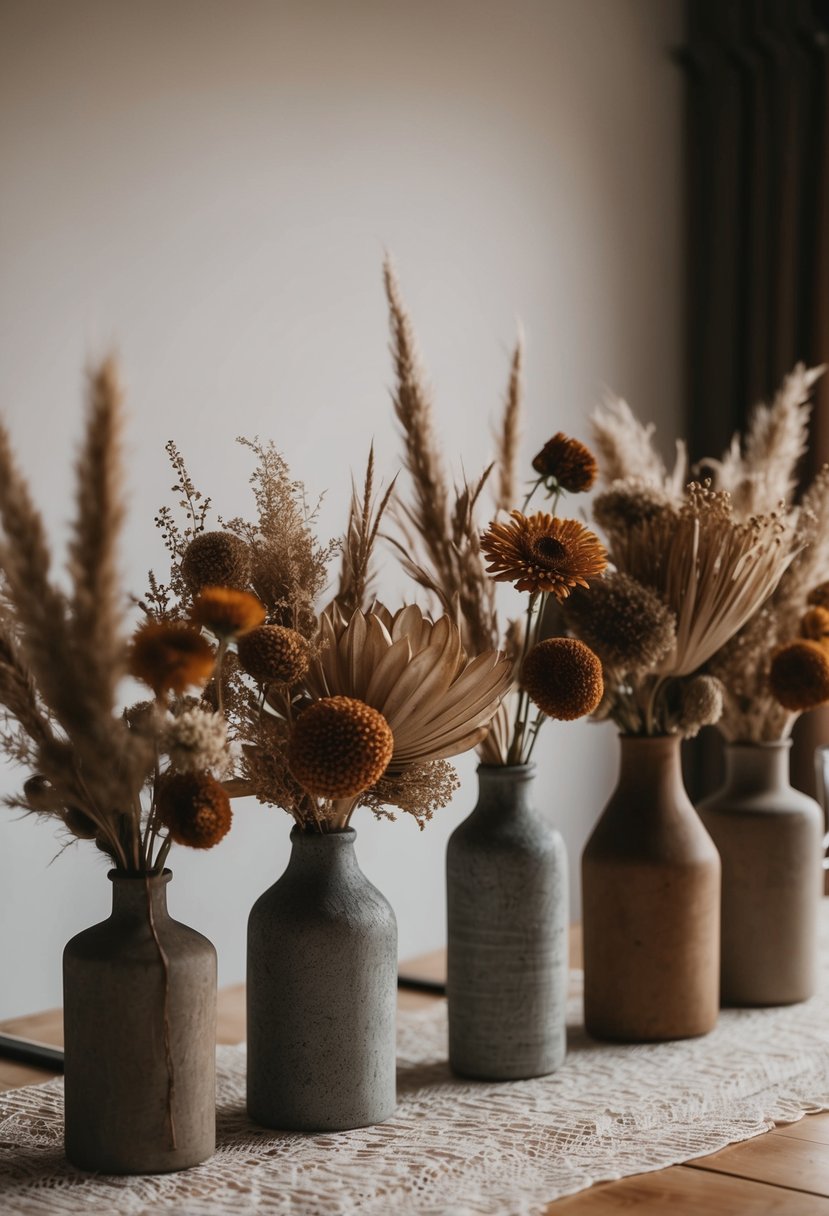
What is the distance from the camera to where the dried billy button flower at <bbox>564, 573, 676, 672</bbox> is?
3.67 ft

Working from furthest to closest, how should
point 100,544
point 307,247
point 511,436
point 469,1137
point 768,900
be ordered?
point 307,247 → point 768,900 → point 511,436 → point 469,1137 → point 100,544

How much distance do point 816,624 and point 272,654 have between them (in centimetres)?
57

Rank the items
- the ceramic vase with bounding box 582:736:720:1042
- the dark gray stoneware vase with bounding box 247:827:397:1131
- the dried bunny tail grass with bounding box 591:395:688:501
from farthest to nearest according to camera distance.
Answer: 1. the dried bunny tail grass with bounding box 591:395:688:501
2. the ceramic vase with bounding box 582:736:720:1042
3. the dark gray stoneware vase with bounding box 247:827:397:1131

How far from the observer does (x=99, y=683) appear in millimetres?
779

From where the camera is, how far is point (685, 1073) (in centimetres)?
110

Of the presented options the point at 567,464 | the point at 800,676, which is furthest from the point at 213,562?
the point at 800,676

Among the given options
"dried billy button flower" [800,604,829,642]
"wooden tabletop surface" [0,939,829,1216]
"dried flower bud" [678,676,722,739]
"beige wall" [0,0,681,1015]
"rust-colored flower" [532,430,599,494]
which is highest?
"beige wall" [0,0,681,1015]

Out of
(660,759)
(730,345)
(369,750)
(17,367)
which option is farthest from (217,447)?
(730,345)

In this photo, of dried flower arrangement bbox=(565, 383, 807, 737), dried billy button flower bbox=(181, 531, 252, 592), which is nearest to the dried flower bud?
dried flower arrangement bbox=(565, 383, 807, 737)

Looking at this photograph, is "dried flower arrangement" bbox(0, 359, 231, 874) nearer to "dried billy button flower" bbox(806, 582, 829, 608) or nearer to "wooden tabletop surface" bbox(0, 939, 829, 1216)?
"wooden tabletop surface" bbox(0, 939, 829, 1216)

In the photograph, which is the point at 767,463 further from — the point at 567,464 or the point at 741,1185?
the point at 741,1185

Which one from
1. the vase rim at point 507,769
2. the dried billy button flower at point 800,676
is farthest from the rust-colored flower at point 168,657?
the dried billy button flower at point 800,676

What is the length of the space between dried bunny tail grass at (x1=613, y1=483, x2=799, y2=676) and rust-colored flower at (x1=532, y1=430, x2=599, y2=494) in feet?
0.37

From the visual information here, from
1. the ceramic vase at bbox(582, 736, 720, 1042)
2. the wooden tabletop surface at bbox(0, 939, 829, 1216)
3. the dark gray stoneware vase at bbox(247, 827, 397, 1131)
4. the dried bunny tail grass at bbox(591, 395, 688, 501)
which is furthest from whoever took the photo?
the dried bunny tail grass at bbox(591, 395, 688, 501)
